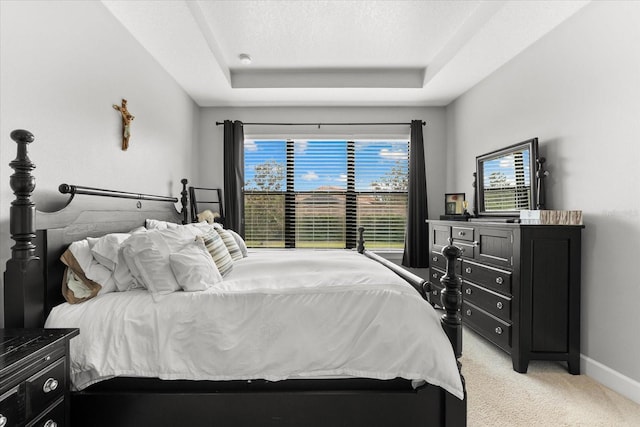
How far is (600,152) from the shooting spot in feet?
7.13

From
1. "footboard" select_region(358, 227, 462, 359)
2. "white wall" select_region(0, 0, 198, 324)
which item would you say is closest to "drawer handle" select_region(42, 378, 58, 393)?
"white wall" select_region(0, 0, 198, 324)

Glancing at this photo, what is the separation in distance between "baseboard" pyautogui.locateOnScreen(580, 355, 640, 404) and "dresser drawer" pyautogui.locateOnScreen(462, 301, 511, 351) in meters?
0.51

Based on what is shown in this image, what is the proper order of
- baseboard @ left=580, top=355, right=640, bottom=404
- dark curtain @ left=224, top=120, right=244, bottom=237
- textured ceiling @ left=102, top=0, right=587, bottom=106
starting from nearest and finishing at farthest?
baseboard @ left=580, top=355, right=640, bottom=404, textured ceiling @ left=102, top=0, right=587, bottom=106, dark curtain @ left=224, top=120, right=244, bottom=237

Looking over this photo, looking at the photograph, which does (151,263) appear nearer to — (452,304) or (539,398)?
(452,304)

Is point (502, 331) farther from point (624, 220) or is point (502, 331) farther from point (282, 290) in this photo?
point (282, 290)

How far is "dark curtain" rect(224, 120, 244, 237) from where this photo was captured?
13.1 feet

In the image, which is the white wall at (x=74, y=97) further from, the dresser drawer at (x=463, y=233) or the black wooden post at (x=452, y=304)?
the dresser drawer at (x=463, y=233)

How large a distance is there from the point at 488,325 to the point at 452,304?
145 centimetres

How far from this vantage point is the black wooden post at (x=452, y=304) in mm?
1433

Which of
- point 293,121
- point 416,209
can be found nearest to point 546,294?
point 416,209

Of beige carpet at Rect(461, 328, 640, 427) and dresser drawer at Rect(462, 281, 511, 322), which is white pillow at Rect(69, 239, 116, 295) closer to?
beige carpet at Rect(461, 328, 640, 427)

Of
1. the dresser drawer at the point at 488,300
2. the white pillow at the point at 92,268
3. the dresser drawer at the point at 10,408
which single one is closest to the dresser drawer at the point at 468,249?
the dresser drawer at the point at 488,300

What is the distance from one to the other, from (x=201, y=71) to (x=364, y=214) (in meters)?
2.59

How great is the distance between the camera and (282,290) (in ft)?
4.95
